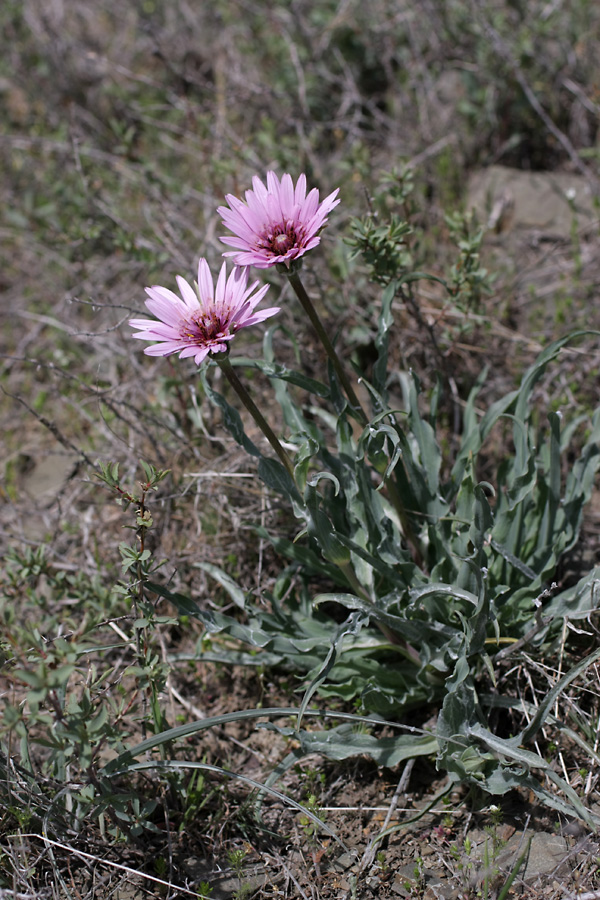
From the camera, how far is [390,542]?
7.70 ft

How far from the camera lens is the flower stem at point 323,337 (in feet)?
6.48

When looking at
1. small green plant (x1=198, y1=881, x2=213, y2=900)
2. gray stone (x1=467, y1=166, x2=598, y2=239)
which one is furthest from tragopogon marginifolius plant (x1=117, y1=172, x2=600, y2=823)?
gray stone (x1=467, y1=166, x2=598, y2=239)

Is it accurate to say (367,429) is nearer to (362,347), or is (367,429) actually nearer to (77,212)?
(362,347)

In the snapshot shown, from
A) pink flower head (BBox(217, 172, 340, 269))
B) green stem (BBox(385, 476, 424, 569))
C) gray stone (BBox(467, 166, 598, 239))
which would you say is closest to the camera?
pink flower head (BBox(217, 172, 340, 269))

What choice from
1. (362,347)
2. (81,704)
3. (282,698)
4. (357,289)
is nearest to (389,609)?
(282,698)

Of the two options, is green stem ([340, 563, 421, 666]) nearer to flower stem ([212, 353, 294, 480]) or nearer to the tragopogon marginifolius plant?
the tragopogon marginifolius plant

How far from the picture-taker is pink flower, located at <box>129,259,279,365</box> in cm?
192

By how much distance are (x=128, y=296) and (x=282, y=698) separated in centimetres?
269

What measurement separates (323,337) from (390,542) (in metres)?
0.72

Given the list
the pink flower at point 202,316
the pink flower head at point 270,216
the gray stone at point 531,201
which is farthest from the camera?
the gray stone at point 531,201

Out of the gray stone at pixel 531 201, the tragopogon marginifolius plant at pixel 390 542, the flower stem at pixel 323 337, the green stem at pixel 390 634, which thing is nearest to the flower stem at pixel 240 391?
the tragopogon marginifolius plant at pixel 390 542

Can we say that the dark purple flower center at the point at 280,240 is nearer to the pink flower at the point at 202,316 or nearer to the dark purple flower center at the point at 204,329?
the pink flower at the point at 202,316

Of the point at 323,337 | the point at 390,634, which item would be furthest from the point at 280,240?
the point at 390,634

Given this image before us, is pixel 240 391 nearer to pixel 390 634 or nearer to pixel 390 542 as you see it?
pixel 390 542
